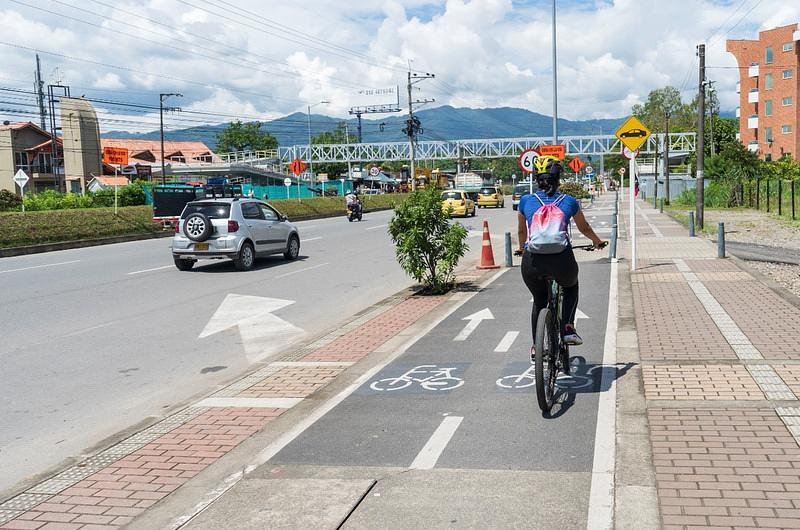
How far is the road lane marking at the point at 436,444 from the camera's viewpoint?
200 inches

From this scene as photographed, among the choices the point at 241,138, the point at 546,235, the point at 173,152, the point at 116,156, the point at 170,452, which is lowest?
the point at 170,452

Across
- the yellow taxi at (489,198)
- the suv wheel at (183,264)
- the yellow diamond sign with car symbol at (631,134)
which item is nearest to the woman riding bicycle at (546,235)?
the yellow diamond sign with car symbol at (631,134)

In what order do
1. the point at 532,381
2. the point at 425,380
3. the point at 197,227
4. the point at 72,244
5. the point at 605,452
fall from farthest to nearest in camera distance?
1. the point at 72,244
2. the point at 197,227
3. the point at 425,380
4. the point at 532,381
5. the point at 605,452

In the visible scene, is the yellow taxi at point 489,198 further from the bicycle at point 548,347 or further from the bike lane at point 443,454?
→ the bicycle at point 548,347

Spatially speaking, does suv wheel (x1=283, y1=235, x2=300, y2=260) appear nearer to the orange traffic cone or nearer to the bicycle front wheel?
the orange traffic cone

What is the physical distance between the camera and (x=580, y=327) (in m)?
9.69

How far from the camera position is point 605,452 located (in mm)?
5176

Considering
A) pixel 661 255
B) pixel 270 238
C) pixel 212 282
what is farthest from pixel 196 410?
pixel 661 255

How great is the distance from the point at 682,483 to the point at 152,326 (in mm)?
7981

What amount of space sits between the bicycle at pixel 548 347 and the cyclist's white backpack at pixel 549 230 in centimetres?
28

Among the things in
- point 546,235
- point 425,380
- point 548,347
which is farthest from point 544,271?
point 425,380

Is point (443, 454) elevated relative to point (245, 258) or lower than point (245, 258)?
lower

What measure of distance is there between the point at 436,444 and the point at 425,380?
1829 millimetres

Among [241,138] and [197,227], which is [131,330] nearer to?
[197,227]
